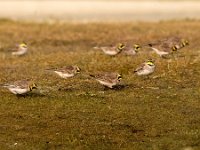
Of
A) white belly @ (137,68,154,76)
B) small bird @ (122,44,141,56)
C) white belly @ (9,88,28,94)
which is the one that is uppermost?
white belly @ (9,88,28,94)

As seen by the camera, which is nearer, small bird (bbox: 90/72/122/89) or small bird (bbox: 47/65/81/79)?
small bird (bbox: 90/72/122/89)

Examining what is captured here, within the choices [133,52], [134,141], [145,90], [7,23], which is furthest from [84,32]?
[134,141]

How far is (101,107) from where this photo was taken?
2366 centimetres

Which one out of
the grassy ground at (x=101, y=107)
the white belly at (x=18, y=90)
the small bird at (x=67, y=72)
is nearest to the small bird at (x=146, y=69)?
the grassy ground at (x=101, y=107)

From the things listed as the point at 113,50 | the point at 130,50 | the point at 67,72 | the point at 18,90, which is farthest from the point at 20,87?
the point at 130,50

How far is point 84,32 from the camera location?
48.2 metres

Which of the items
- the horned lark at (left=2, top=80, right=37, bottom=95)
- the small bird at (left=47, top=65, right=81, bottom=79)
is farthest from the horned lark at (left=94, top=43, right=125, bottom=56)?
the horned lark at (left=2, top=80, right=37, bottom=95)

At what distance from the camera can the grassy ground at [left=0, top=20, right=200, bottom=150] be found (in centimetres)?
2033

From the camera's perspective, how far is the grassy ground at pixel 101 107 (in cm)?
2033

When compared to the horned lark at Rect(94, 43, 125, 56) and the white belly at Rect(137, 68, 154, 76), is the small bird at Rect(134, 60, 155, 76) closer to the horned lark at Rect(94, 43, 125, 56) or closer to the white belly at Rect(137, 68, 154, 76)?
Result: the white belly at Rect(137, 68, 154, 76)

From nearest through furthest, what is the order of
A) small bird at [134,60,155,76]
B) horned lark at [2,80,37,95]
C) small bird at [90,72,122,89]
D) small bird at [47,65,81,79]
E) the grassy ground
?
the grassy ground → horned lark at [2,80,37,95] → small bird at [90,72,122,89] → small bird at [47,65,81,79] → small bird at [134,60,155,76]

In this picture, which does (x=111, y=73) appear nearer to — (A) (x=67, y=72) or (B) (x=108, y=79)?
(B) (x=108, y=79)

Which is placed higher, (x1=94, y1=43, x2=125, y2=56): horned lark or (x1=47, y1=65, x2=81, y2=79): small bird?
(x1=47, y1=65, x2=81, y2=79): small bird

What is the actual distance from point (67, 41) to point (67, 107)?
854 inches
